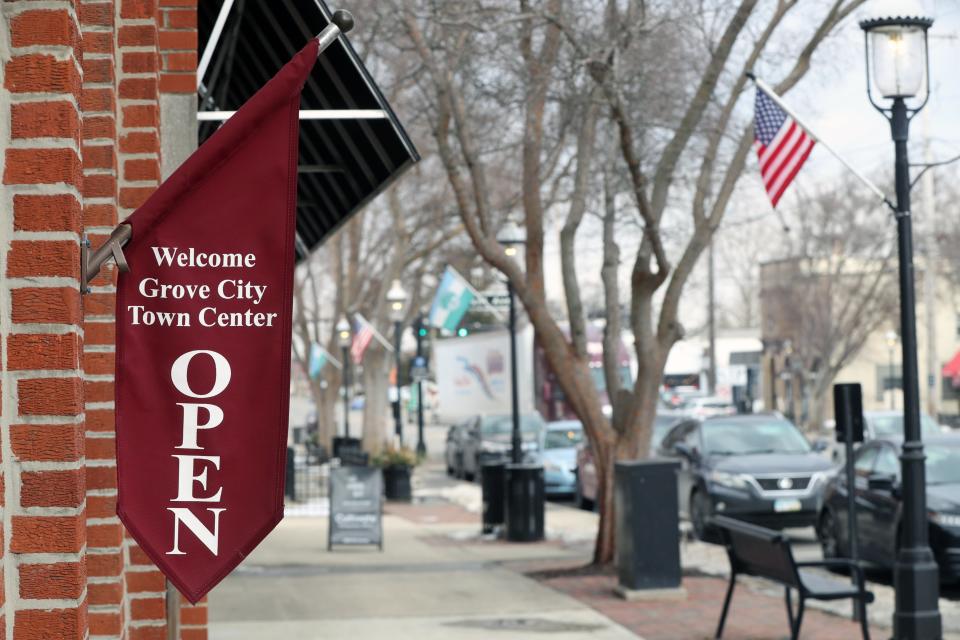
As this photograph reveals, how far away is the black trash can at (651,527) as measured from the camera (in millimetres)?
13328

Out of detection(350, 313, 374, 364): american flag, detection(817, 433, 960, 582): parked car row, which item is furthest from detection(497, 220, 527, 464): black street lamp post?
detection(350, 313, 374, 364): american flag

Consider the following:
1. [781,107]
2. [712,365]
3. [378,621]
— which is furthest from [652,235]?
[712,365]

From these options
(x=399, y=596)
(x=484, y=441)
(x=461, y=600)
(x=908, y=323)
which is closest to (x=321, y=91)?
(x=908, y=323)

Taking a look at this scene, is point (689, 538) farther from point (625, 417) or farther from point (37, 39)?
point (37, 39)

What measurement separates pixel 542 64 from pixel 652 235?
2.15 meters

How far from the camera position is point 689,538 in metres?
20.0

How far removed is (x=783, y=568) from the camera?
34.0 feet

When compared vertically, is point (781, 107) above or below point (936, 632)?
→ above

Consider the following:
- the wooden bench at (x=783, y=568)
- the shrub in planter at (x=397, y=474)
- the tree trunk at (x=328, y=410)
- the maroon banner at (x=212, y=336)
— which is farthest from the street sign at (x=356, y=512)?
the tree trunk at (x=328, y=410)

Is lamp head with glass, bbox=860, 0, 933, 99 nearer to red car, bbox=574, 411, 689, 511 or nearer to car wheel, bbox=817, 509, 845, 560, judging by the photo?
car wheel, bbox=817, 509, 845, 560

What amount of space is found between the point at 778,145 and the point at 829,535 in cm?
524

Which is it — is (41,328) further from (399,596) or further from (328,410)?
(328,410)

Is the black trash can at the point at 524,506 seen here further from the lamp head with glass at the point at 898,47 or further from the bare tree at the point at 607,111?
the lamp head with glass at the point at 898,47

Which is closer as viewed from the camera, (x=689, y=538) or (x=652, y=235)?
(x=652, y=235)
